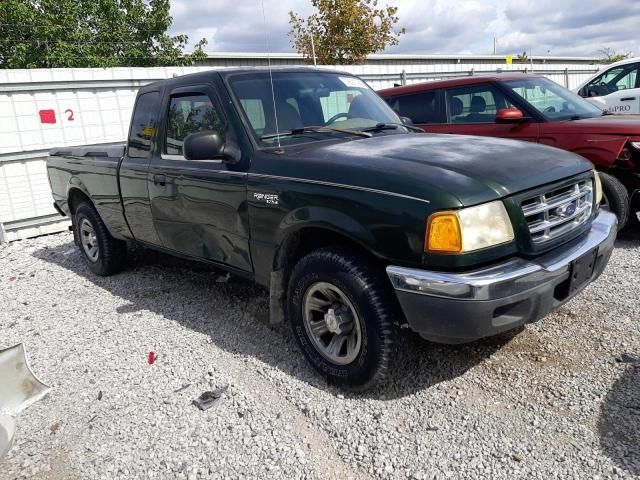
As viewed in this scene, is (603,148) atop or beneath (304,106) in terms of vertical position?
beneath

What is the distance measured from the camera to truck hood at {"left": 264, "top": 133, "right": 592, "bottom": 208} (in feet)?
8.49

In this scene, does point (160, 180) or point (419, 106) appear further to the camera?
point (419, 106)

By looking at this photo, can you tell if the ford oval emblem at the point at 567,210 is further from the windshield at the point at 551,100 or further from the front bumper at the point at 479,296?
the windshield at the point at 551,100

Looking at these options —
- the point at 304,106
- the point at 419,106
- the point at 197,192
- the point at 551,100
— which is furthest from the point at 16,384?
the point at 551,100

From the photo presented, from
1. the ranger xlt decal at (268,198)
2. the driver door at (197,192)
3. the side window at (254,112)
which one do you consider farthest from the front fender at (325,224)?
the side window at (254,112)

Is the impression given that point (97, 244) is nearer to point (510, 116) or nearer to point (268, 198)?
point (268, 198)

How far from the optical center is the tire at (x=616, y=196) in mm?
5086

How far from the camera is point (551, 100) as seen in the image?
20.1ft

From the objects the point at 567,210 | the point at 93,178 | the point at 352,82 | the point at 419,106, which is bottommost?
the point at 567,210

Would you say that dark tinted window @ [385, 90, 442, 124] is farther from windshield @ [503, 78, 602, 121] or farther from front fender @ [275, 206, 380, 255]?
front fender @ [275, 206, 380, 255]

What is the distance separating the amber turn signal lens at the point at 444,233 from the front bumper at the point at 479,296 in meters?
0.13

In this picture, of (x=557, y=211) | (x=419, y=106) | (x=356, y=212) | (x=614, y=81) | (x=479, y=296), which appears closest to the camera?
(x=479, y=296)

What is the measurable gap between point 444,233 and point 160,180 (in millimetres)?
2554

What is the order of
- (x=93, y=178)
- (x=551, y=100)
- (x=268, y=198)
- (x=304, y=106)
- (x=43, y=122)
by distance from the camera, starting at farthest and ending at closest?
1. (x=43, y=122)
2. (x=551, y=100)
3. (x=93, y=178)
4. (x=304, y=106)
5. (x=268, y=198)
